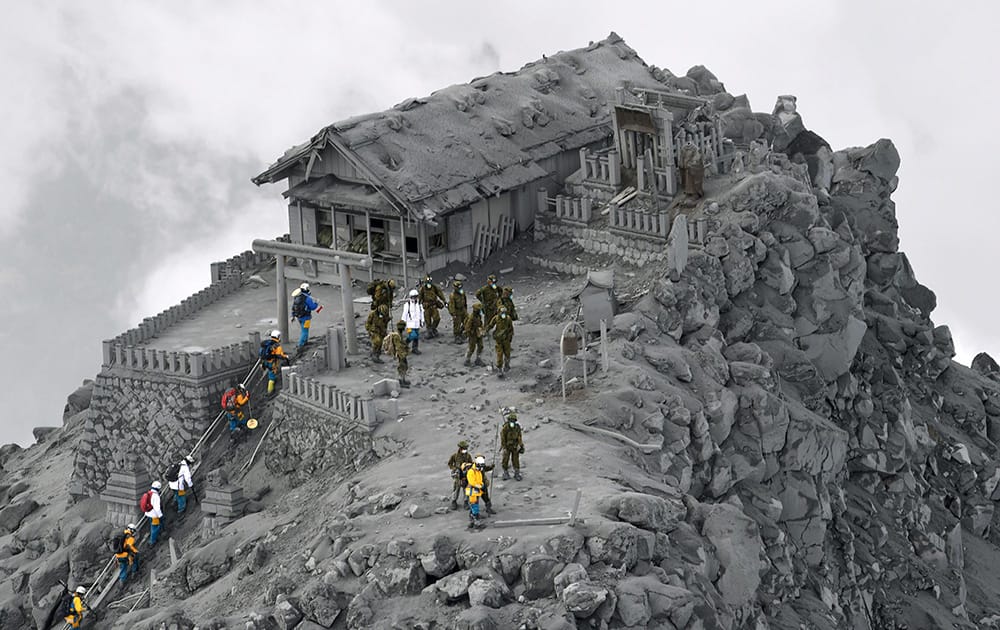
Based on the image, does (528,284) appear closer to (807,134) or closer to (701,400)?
(701,400)

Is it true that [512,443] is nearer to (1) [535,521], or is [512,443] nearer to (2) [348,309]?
(1) [535,521]

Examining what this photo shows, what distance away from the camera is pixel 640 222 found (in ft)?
218

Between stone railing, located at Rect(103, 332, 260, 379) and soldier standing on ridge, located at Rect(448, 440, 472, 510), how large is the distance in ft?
51.6

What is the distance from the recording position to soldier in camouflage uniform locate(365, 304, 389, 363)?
58.4m

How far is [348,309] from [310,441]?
4.73 m

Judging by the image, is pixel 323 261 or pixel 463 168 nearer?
pixel 323 261

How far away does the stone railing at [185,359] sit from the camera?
60.4 metres

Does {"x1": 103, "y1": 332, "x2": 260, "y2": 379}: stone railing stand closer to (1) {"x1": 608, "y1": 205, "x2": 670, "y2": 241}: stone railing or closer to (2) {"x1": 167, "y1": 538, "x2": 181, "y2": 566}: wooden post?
(2) {"x1": 167, "y1": 538, "x2": 181, "y2": 566}: wooden post

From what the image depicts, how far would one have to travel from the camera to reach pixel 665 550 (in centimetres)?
4566

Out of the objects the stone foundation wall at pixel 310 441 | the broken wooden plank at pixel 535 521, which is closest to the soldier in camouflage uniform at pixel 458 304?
the stone foundation wall at pixel 310 441

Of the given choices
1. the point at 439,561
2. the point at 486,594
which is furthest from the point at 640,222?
the point at 486,594

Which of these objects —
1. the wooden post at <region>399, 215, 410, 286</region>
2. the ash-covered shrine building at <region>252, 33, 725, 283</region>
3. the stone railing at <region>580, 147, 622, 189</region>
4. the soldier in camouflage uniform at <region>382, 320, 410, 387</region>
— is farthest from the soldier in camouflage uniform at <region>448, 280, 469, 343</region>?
the stone railing at <region>580, 147, 622, 189</region>

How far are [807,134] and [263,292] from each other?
26.6 metres

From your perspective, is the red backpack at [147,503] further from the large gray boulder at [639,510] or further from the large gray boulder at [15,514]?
the large gray boulder at [639,510]
